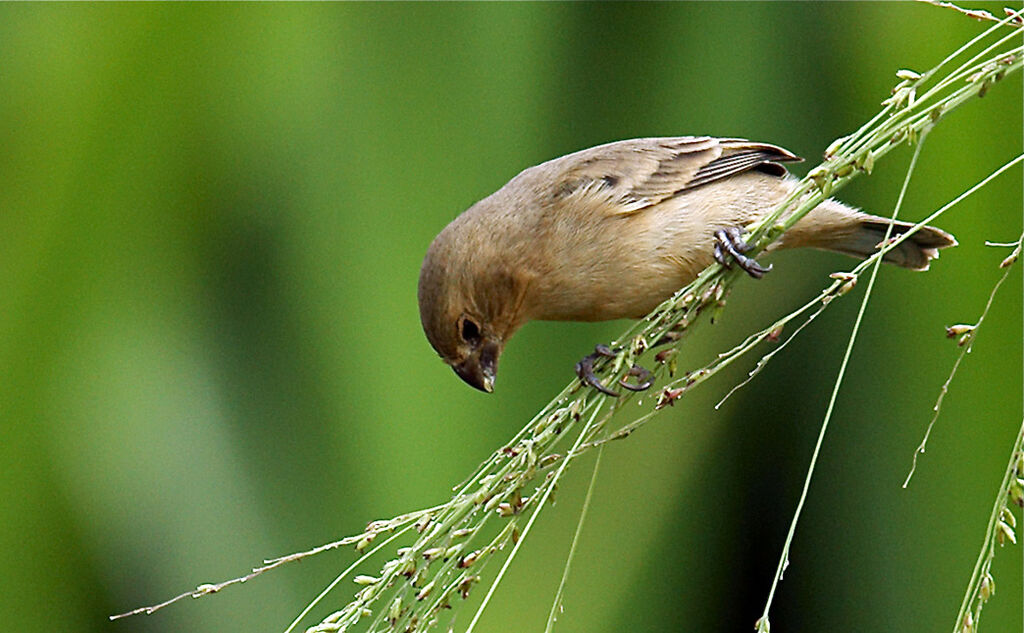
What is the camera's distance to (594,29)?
3785 mm

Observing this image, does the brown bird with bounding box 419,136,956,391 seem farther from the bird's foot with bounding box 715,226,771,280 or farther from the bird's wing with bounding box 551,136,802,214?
the bird's foot with bounding box 715,226,771,280

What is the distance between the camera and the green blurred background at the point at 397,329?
3139 mm

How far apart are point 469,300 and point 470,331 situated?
0.08 meters

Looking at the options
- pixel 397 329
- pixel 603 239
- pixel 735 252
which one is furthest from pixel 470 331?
pixel 735 252

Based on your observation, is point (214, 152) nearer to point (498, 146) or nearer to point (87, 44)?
point (87, 44)

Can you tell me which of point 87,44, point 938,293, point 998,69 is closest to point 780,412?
point 938,293

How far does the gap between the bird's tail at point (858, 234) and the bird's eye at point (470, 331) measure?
81 cm

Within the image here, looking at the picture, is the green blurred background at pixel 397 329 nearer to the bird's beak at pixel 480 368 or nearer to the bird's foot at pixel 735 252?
the bird's beak at pixel 480 368

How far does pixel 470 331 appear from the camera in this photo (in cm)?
296

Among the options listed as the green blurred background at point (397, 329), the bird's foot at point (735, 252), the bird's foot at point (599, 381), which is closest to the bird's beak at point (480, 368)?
the green blurred background at point (397, 329)

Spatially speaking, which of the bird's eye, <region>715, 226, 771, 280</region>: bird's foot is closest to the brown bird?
the bird's eye

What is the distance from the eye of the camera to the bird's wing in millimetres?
2951

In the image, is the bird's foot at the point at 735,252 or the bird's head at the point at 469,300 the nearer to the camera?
the bird's foot at the point at 735,252

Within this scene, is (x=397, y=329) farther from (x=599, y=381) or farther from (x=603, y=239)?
(x=599, y=381)
